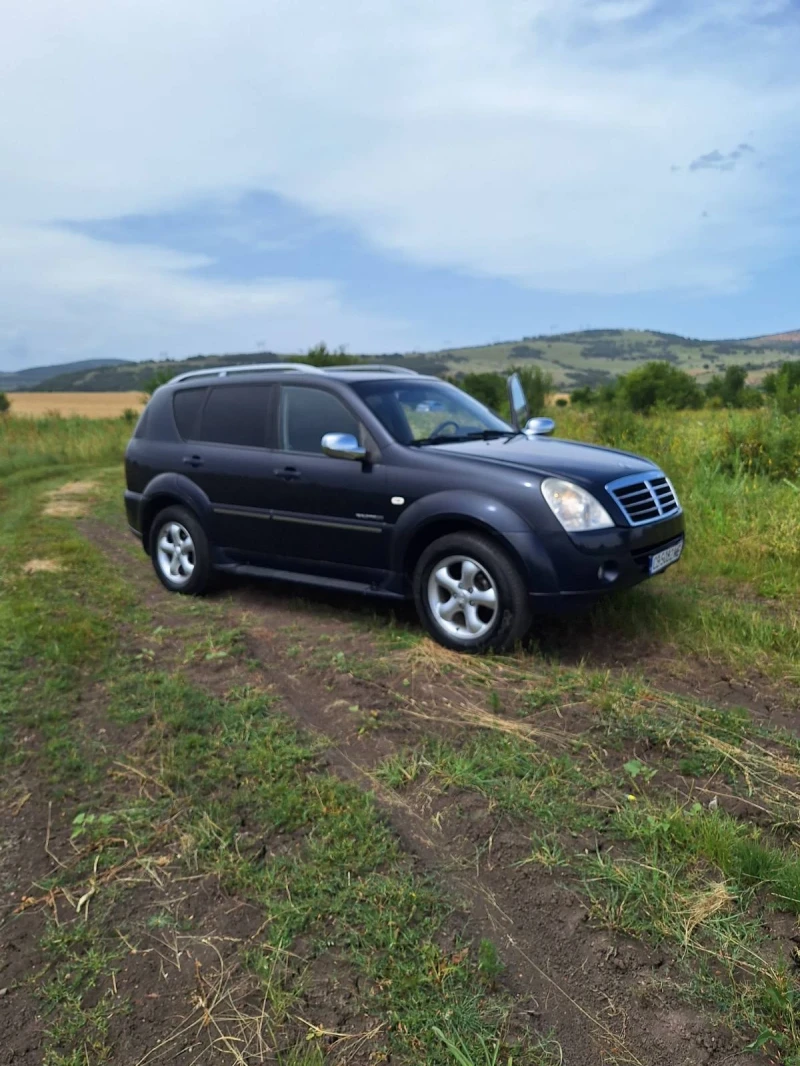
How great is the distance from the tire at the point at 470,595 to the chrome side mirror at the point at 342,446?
81 centimetres

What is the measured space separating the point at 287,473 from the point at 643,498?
7.94ft

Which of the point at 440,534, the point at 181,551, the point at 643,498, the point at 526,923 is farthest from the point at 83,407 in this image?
the point at 526,923

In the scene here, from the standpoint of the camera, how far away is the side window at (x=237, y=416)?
634 centimetres

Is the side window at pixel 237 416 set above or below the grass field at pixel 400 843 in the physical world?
above

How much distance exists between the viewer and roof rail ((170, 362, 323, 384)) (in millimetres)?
6302

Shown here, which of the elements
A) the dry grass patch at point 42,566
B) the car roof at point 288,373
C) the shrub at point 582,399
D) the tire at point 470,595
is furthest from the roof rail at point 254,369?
the shrub at point 582,399

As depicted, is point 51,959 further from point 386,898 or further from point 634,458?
point 634,458

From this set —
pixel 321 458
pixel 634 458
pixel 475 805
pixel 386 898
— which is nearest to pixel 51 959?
pixel 386 898

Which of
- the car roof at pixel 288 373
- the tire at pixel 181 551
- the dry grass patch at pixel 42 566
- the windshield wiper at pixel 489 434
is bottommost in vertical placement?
the dry grass patch at pixel 42 566

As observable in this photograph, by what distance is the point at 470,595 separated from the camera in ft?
16.5

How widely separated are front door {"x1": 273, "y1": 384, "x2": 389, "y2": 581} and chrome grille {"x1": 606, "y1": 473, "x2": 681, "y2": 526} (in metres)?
1.46

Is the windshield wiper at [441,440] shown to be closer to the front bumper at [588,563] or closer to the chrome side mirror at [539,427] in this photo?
the chrome side mirror at [539,427]

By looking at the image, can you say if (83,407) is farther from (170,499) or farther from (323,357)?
(170,499)

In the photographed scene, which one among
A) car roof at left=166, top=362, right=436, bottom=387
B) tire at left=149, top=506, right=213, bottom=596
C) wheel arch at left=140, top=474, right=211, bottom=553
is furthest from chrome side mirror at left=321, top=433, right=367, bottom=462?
tire at left=149, top=506, right=213, bottom=596
